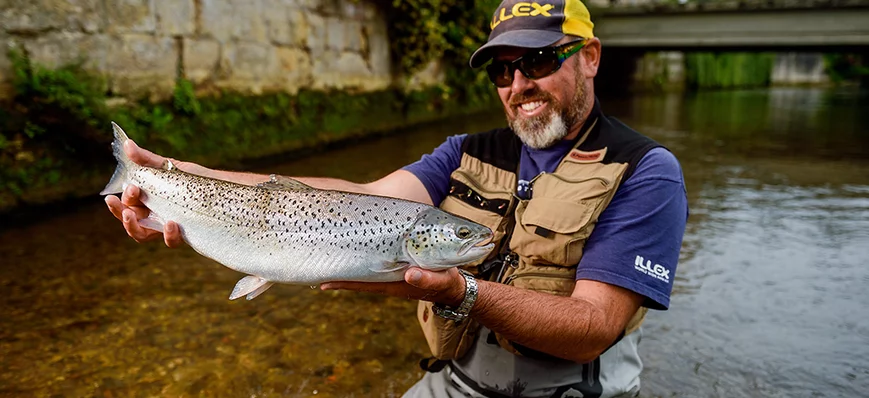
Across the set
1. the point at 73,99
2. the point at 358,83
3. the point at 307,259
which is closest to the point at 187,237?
the point at 307,259

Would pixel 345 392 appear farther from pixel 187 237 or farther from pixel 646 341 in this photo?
pixel 646 341

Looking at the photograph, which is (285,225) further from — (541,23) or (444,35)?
(444,35)

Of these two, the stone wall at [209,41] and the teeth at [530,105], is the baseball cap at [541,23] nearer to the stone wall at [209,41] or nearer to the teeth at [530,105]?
the teeth at [530,105]

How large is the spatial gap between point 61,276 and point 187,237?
2854 millimetres

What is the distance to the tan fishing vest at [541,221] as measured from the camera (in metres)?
2.65

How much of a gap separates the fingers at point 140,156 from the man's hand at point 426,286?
3.57 feet

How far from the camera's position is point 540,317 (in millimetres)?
2338

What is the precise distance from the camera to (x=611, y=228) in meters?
2.62

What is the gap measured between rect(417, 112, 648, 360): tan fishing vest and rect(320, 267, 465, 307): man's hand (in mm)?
479

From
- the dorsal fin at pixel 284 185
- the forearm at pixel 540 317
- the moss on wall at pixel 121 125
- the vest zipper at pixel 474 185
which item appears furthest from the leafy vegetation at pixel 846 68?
the dorsal fin at pixel 284 185

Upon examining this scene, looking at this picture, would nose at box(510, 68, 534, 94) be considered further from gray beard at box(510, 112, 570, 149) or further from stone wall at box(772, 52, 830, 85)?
stone wall at box(772, 52, 830, 85)

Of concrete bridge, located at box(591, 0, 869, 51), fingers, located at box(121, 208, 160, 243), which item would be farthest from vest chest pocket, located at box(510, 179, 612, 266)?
concrete bridge, located at box(591, 0, 869, 51)

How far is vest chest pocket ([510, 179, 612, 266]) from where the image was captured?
8.65ft

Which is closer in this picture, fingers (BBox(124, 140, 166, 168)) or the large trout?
the large trout
